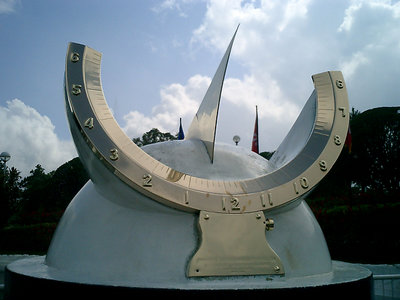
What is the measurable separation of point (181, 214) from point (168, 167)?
48cm

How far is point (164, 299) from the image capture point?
2.69 m

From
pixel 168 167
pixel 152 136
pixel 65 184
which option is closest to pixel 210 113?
pixel 168 167

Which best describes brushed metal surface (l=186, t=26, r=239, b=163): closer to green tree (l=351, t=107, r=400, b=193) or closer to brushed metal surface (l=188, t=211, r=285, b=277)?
brushed metal surface (l=188, t=211, r=285, b=277)

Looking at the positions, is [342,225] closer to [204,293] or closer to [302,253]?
[302,253]

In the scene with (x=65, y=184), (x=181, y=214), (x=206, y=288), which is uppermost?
(x=65, y=184)

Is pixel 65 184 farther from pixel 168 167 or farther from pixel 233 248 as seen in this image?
pixel 233 248

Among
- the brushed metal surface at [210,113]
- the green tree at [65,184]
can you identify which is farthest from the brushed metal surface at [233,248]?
the green tree at [65,184]

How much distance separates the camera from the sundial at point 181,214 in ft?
10.1

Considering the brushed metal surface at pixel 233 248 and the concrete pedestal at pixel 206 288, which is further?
the brushed metal surface at pixel 233 248

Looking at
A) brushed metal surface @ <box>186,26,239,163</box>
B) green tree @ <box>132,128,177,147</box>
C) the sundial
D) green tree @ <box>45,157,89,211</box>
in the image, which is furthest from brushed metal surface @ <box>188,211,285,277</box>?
green tree @ <box>132,128,177,147</box>

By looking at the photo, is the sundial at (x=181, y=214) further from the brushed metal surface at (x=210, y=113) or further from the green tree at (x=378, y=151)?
the green tree at (x=378, y=151)

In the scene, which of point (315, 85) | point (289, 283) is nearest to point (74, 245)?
point (289, 283)

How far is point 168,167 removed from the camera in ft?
11.7

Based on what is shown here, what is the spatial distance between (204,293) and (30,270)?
1630mm
